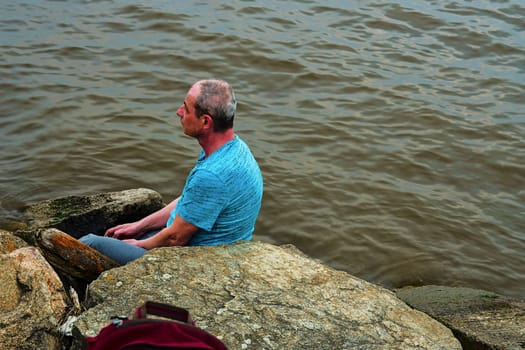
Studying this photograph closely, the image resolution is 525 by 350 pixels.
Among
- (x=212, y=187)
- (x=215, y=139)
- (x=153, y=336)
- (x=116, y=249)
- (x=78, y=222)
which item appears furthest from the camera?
(x=78, y=222)

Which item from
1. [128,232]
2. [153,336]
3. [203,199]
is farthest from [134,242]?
[153,336]

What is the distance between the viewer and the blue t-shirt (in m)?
4.73

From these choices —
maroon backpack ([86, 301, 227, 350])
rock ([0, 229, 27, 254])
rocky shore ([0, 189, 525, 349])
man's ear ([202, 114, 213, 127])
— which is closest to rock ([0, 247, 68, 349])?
rocky shore ([0, 189, 525, 349])

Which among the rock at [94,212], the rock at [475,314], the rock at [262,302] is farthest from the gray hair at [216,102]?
the rock at [475,314]

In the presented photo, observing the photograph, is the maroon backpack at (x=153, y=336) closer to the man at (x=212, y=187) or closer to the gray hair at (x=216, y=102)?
the man at (x=212, y=187)

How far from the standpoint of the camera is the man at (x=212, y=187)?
4.74m

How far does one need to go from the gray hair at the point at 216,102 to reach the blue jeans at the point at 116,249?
103 centimetres

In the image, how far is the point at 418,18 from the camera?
1323 centimetres

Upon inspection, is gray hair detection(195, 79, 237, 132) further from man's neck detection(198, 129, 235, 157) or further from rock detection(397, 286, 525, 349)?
rock detection(397, 286, 525, 349)

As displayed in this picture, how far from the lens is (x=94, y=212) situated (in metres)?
6.21

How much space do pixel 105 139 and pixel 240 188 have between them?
4.59 meters

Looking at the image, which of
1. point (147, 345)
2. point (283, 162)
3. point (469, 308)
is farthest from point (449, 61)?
point (147, 345)

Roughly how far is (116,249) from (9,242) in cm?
76

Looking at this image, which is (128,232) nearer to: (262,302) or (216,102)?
(216,102)
